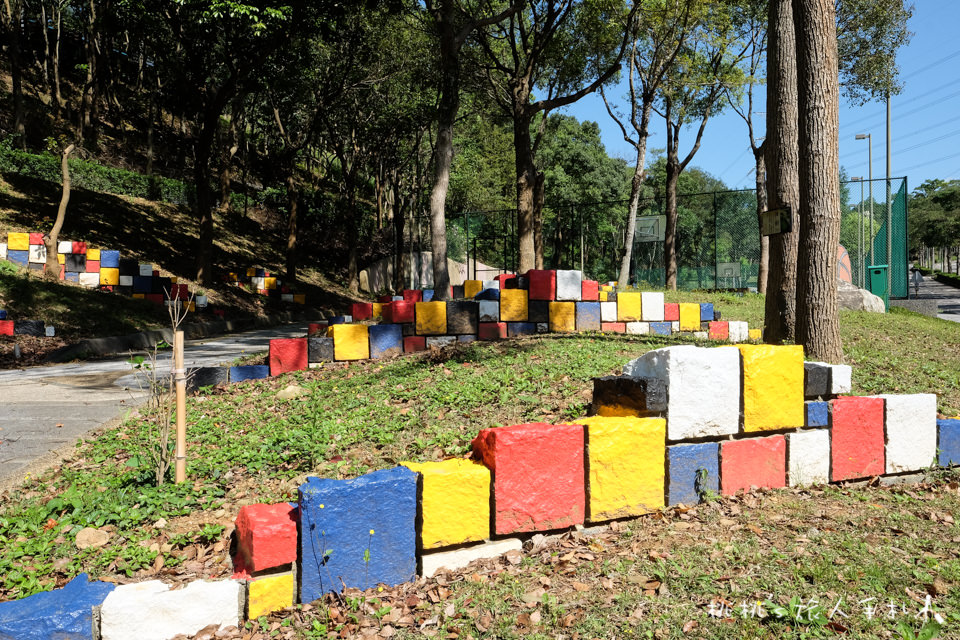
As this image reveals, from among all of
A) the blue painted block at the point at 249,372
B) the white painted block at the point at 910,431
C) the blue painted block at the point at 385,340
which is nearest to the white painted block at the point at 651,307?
the blue painted block at the point at 385,340

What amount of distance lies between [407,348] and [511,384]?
329 centimetres

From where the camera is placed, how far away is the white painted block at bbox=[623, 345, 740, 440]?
3768 millimetres

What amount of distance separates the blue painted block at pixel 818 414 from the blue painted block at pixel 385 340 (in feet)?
18.8

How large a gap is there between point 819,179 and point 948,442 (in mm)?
2713

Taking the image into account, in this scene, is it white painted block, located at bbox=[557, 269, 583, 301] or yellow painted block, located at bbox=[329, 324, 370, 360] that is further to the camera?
white painted block, located at bbox=[557, 269, 583, 301]

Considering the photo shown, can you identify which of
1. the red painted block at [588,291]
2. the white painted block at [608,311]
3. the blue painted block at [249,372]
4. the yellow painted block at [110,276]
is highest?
the yellow painted block at [110,276]

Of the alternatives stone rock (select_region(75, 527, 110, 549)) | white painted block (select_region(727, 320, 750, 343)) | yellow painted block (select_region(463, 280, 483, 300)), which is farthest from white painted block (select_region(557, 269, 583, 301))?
stone rock (select_region(75, 527, 110, 549))

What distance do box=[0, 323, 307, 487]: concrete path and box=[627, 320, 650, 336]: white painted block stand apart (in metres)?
6.54

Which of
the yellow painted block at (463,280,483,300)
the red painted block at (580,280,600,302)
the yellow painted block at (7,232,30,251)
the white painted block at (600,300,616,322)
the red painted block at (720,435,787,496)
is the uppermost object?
the yellow painted block at (7,232,30,251)

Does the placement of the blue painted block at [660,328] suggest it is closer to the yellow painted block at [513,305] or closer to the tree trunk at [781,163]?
the yellow painted block at [513,305]

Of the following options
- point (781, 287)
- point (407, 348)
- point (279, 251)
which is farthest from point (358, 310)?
point (279, 251)

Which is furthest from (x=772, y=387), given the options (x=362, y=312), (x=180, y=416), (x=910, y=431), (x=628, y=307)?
(x=362, y=312)

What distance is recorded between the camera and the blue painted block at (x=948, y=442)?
4.63m

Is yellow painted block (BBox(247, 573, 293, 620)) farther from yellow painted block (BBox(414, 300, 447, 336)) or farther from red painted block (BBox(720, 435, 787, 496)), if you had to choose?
yellow painted block (BBox(414, 300, 447, 336))
